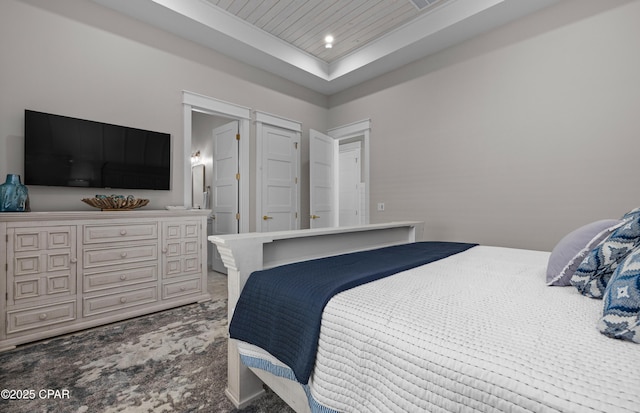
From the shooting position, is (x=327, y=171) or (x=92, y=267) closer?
(x=92, y=267)

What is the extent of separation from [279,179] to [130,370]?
2.85m

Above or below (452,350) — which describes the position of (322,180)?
above

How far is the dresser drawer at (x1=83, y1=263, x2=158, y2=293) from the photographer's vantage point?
236 cm

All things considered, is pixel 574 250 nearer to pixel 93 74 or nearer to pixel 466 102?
pixel 466 102

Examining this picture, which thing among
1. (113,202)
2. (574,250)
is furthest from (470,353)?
(113,202)

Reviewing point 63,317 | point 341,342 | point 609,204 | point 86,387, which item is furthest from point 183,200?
point 609,204

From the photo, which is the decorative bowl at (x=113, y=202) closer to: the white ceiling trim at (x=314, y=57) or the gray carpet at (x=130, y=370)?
the gray carpet at (x=130, y=370)

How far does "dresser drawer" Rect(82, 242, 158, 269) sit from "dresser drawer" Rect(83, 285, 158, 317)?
0.89 ft

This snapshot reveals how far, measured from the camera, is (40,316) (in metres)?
2.14

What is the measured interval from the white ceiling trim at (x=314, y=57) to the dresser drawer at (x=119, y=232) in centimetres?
209

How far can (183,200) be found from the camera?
3.22 metres

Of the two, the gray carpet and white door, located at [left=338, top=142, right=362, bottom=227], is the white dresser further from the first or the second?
white door, located at [left=338, top=142, right=362, bottom=227]

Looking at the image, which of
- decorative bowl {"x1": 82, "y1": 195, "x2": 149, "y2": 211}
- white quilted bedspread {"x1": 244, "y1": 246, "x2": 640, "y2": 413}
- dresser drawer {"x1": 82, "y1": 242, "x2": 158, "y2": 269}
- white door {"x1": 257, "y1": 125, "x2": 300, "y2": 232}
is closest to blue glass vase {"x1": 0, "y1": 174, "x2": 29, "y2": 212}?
decorative bowl {"x1": 82, "y1": 195, "x2": 149, "y2": 211}

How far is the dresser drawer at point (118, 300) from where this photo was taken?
2357 mm
